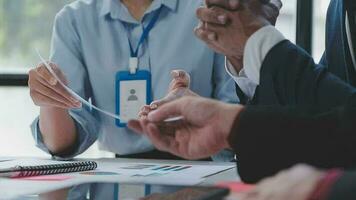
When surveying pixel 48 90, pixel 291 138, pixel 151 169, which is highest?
pixel 291 138

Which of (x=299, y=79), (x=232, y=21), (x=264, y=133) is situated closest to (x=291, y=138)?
(x=264, y=133)

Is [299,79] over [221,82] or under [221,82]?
over

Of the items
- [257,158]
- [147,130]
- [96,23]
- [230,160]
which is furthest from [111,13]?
[257,158]

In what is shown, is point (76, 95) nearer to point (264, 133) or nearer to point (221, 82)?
point (221, 82)

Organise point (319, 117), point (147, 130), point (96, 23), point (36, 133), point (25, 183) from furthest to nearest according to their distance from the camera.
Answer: point (96, 23) < point (36, 133) < point (25, 183) < point (147, 130) < point (319, 117)

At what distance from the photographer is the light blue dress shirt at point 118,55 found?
158 centimetres

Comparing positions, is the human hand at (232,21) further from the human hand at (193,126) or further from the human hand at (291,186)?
the human hand at (291,186)

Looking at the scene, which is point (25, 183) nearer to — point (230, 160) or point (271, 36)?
point (271, 36)

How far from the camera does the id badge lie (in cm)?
154

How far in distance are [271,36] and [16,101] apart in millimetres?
1496

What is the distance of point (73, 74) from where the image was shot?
1.59m

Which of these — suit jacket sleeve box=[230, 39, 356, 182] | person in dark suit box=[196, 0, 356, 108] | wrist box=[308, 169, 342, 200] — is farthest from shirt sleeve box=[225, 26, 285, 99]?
wrist box=[308, 169, 342, 200]

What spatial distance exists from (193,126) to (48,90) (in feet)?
2.03

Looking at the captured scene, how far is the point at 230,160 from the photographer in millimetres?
1405
